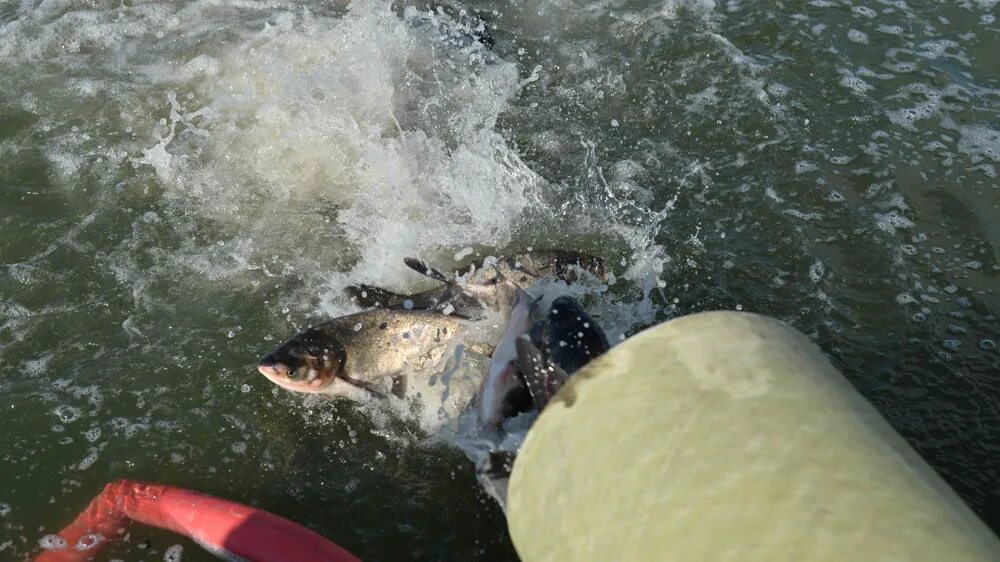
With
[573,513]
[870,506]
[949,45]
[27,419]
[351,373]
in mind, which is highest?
[870,506]

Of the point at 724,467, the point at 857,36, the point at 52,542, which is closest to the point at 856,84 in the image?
the point at 857,36

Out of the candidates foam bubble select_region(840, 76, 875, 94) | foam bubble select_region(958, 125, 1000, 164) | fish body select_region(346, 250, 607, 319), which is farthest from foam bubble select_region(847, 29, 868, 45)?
fish body select_region(346, 250, 607, 319)

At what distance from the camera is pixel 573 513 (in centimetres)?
206

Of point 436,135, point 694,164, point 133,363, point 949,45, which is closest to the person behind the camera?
point 133,363

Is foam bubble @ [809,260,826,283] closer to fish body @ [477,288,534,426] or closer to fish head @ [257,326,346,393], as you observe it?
fish body @ [477,288,534,426]

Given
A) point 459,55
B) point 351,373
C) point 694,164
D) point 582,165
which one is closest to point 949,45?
point 694,164

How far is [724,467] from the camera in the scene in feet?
6.09

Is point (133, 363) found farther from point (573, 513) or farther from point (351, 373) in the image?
point (573, 513)

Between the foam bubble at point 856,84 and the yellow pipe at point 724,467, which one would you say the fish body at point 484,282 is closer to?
the yellow pipe at point 724,467

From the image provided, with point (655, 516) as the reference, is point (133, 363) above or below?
below

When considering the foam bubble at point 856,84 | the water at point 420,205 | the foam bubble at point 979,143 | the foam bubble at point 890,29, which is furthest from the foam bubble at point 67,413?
the foam bubble at point 890,29

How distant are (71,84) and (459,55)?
3.00m

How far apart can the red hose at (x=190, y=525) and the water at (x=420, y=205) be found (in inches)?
5.0

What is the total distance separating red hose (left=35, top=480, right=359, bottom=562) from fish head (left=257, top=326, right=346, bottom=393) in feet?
2.11
